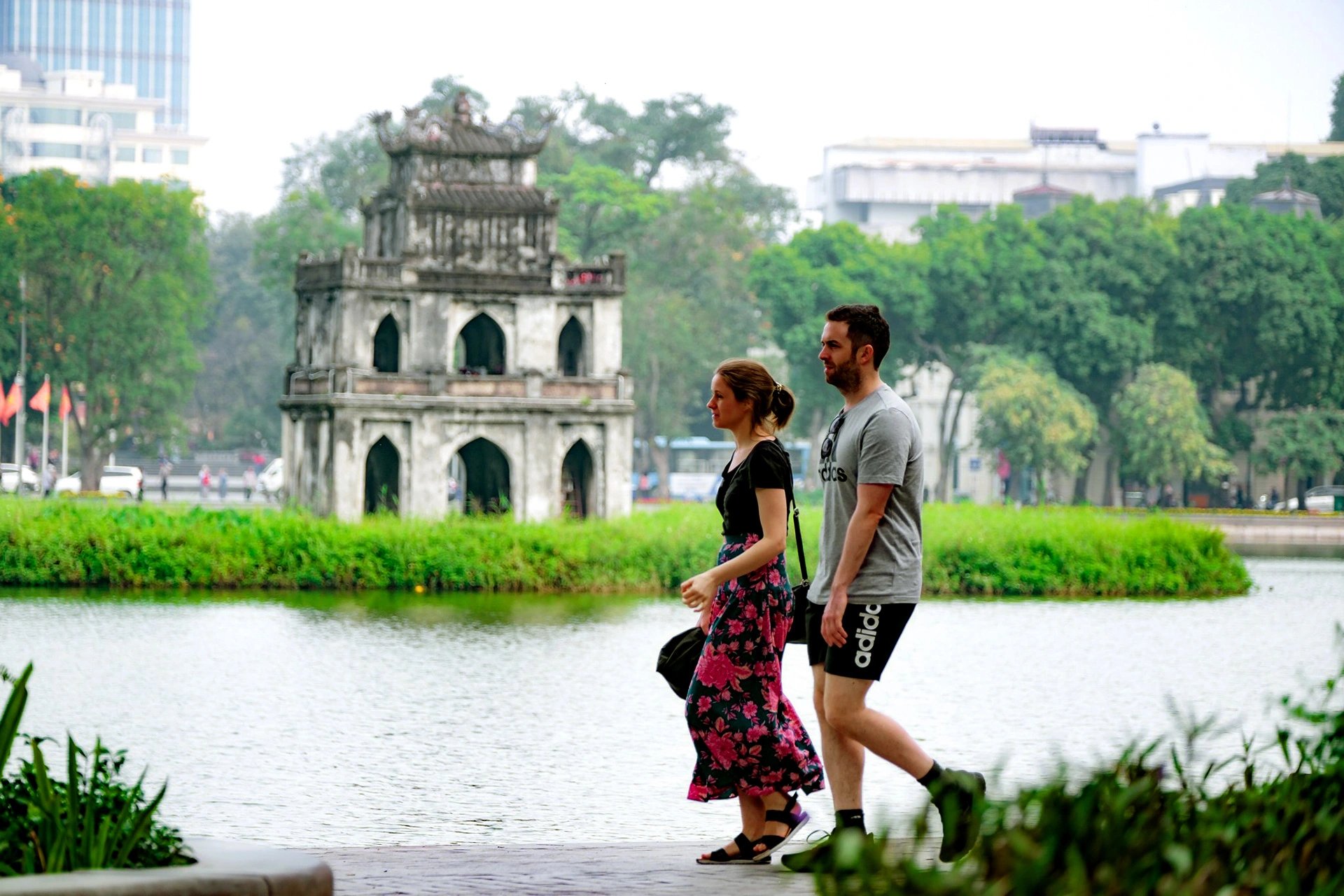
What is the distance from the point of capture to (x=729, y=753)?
760cm

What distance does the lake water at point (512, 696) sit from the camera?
10664 mm

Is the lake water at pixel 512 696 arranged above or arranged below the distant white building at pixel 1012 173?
below

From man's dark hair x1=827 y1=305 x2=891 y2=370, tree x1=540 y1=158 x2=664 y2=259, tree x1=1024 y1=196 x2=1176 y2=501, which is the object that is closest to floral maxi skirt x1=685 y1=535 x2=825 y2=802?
man's dark hair x1=827 y1=305 x2=891 y2=370

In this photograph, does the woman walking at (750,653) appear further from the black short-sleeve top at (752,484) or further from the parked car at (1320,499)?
the parked car at (1320,499)

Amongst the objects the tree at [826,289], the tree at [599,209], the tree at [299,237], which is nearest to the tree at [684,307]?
the tree at [599,209]

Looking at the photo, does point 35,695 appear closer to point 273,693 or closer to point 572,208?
point 273,693

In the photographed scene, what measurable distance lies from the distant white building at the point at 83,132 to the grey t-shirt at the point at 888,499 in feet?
431

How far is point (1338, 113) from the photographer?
94.2m

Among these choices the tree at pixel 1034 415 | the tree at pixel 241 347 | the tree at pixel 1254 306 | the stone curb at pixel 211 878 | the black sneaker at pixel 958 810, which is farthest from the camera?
the tree at pixel 241 347

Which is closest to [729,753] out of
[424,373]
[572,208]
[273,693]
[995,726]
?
[995,726]

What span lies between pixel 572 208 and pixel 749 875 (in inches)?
2461

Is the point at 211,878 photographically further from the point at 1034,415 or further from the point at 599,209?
the point at 599,209

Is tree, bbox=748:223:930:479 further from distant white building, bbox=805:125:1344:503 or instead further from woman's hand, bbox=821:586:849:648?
woman's hand, bbox=821:586:849:648

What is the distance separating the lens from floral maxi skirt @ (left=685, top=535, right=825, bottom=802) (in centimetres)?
759
